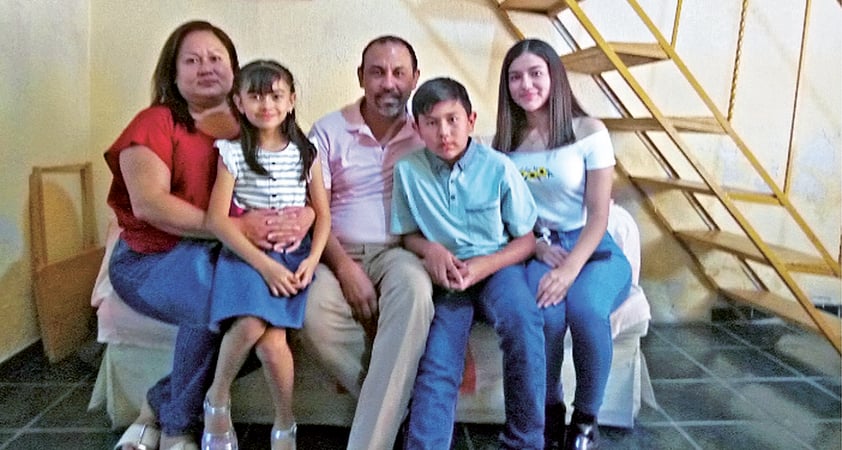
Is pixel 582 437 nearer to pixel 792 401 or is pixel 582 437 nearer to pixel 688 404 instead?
pixel 688 404

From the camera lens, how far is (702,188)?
260cm

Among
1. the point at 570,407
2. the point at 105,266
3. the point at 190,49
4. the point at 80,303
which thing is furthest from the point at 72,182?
the point at 570,407

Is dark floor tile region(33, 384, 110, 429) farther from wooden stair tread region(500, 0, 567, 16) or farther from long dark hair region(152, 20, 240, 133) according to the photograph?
wooden stair tread region(500, 0, 567, 16)

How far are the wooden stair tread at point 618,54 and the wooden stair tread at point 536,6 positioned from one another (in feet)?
0.70

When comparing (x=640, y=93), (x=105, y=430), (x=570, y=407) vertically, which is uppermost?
(x=640, y=93)

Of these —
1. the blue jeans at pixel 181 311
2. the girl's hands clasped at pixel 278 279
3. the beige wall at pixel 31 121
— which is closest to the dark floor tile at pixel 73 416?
the blue jeans at pixel 181 311

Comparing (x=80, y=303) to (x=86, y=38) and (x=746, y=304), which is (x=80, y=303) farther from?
(x=746, y=304)

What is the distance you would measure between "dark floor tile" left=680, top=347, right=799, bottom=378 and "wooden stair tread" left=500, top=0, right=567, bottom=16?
142 cm

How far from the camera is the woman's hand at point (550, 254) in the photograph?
200 centimetres

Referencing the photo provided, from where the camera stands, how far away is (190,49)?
2.02 m

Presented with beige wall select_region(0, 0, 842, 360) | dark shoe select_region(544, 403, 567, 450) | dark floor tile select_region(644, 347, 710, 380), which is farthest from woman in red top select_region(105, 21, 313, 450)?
dark floor tile select_region(644, 347, 710, 380)

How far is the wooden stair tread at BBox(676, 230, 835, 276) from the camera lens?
8.27 feet

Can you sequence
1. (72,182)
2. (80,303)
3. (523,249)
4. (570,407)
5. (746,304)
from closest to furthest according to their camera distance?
(523,249) → (570,407) → (80,303) → (72,182) → (746,304)

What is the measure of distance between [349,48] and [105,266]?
4.54ft
